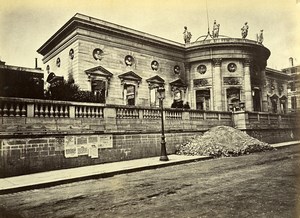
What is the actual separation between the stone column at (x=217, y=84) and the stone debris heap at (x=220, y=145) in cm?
837

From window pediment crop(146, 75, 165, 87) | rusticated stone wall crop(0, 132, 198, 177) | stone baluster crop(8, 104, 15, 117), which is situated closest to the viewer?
rusticated stone wall crop(0, 132, 198, 177)

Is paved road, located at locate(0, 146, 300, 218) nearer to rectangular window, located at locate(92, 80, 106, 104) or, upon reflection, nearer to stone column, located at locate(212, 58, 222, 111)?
rectangular window, located at locate(92, 80, 106, 104)

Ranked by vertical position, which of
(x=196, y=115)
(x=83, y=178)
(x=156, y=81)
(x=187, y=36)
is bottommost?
(x=83, y=178)

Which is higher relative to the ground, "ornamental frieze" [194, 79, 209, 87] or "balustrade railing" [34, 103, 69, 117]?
"ornamental frieze" [194, 79, 209, 87]

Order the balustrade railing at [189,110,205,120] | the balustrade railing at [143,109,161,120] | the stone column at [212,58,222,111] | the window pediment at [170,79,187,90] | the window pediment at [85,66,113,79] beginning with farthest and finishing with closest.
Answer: the window pediment at [170,79,187,90]
the stone column at [212,58,222,111]
the window pediment at [85,66,113,79]
the balustrade railing at [189,110,205,120]
the balustrade railing at [143,109,161,120]

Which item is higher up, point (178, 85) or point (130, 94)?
point (178, 85)

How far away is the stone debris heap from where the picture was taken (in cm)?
1353

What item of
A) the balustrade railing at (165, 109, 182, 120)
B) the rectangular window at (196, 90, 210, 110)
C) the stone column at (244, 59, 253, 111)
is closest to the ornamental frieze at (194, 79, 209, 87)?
the rectangular window at (196, 90, 210, 110)

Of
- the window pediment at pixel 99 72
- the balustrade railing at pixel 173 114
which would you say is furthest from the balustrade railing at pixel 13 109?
the window pediment at pixel 99 72

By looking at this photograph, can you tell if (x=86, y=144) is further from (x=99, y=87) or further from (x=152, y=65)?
(x=152, y=65)

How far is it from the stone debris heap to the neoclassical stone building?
15.9 feet

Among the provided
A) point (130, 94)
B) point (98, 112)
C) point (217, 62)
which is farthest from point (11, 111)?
point (217, 62)

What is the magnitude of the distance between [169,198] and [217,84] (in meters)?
20.5

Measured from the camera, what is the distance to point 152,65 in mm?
22875
